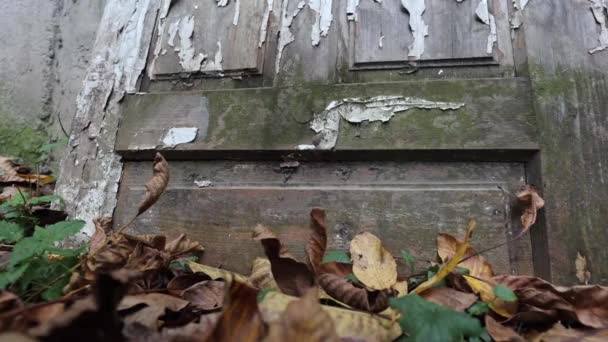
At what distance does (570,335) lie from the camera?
717 millimetres

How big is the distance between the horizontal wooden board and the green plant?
0.47 m

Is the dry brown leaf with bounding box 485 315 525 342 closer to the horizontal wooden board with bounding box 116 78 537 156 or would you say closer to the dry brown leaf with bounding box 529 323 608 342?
the dry brown leaf with bounding box 529 323 608 342

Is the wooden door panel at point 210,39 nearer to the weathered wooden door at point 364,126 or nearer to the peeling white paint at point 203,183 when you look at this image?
the weathered wooden door at point 364,126

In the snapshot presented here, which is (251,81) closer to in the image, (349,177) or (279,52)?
(279,52)

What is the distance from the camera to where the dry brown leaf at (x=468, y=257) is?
3.07ft

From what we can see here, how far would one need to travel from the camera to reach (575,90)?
1094mm

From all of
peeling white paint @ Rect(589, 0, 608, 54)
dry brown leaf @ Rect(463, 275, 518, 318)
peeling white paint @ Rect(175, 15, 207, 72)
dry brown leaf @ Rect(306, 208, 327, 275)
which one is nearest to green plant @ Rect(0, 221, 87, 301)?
dry brown leaf @ Rect(306, 208, 327, 275)

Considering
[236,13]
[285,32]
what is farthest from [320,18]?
[236,13]

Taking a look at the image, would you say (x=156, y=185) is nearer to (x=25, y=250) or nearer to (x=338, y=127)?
(x=25, y=250)

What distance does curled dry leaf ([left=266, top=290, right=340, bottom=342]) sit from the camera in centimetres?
45

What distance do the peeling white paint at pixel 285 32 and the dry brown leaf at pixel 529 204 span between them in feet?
2.47

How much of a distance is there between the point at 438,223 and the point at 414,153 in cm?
19

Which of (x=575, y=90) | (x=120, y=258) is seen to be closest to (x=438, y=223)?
(x=575, y=90)

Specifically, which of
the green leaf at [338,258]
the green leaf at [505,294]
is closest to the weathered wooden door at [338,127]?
the green leaf at [338,258]
